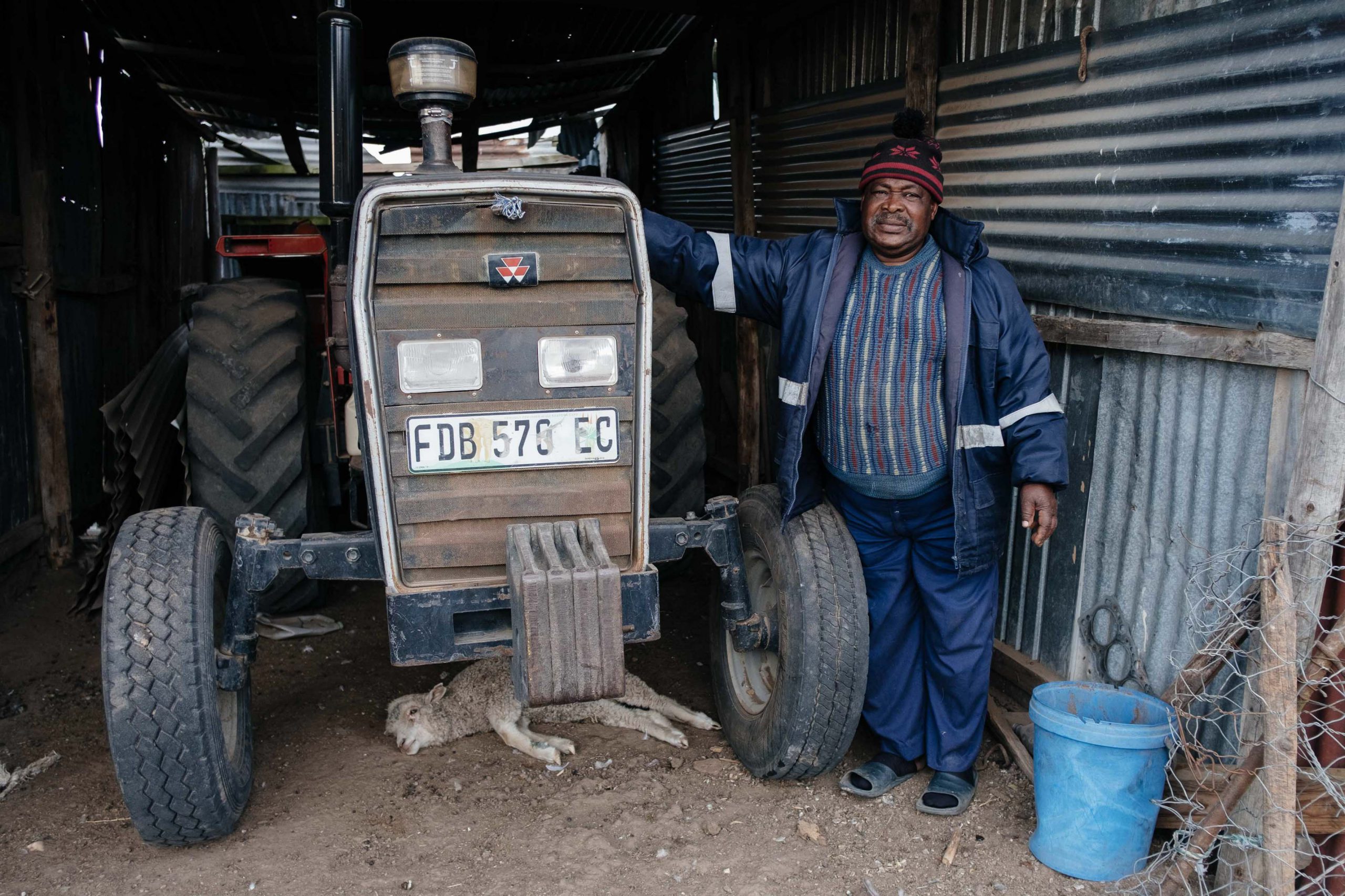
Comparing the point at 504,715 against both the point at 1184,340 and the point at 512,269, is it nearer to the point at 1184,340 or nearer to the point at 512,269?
the point at 512,269

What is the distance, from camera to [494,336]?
2803mm

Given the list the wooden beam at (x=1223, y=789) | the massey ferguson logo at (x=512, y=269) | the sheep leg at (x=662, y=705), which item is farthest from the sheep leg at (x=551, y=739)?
the wooden beam at (x=1223, y=789)

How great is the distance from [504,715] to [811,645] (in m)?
1.17

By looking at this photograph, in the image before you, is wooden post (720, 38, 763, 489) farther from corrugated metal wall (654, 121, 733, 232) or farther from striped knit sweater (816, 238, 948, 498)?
striped knit sweater (816, 238, 948, 498)

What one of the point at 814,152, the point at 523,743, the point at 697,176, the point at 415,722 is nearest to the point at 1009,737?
the point at 523,743

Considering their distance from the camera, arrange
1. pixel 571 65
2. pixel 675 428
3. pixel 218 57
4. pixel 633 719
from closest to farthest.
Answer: pixel 633 719, pixel 675 428, pixel 218 57, pixel 571 65

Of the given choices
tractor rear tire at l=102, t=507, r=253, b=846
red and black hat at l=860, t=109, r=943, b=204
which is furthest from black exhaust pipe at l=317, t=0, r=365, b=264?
red and black hat at l=860, t=109, r=943, b=204

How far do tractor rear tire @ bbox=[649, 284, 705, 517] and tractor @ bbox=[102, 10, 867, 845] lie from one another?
1.17 metres

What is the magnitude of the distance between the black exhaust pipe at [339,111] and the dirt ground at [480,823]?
5.97 ft

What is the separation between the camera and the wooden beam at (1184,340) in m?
2.51

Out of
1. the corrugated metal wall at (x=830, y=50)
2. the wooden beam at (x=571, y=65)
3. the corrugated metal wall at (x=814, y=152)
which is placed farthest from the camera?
the wooden beam at (x=571, y=65)

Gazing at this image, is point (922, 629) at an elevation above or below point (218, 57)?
below

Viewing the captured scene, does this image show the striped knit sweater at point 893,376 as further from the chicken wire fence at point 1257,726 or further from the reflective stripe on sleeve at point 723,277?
the chicken wire fence at point 1257,726

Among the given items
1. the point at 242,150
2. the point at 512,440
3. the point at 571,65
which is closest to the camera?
the point at 512,440
